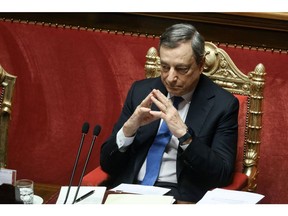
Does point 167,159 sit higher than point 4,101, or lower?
lower

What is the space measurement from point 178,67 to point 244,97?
1.29 feet

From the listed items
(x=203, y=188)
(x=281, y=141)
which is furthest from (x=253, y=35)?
(x=203, y=188)

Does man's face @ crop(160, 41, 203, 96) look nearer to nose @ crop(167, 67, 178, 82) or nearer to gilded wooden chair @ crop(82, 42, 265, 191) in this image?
Answer: nose @ crop(167, 67, 178, 82)

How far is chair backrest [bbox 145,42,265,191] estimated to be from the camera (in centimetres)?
252

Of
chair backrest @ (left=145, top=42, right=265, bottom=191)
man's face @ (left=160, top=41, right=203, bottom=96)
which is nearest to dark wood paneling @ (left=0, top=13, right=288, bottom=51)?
chair backrest @ (left=145, top=42, right=265, bottom=191)

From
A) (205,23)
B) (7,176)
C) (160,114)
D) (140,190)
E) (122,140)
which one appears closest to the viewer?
(7,176)

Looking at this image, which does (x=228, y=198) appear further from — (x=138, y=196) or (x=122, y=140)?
(x=122, y=140)

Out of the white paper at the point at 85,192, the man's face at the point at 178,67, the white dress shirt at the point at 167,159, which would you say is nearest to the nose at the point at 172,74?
the man's face at the point at 178,67

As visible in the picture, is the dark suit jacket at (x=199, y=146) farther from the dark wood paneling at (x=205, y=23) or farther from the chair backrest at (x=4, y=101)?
the dark wood paneling at (x=205, y=23)

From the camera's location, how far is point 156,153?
239 cm

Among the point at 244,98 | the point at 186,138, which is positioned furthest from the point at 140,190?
the point at 244,98

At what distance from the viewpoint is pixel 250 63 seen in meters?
3.12

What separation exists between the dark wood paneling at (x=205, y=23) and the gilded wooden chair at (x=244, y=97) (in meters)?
0.61

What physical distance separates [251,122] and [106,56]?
1.08 m
